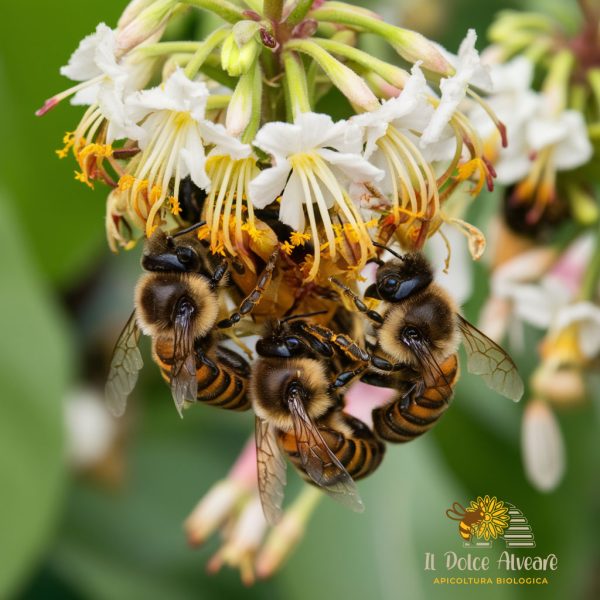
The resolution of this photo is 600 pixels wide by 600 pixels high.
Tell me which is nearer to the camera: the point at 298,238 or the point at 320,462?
the point at 298,238

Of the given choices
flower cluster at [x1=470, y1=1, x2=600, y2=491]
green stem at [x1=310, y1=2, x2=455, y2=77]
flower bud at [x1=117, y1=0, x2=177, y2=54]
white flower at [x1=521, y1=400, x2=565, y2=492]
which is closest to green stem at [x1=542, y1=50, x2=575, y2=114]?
flower cluster at [x1=470, y1=1, x2=600, y2=491]

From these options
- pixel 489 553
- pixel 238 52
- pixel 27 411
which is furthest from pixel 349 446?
pixel 27 411

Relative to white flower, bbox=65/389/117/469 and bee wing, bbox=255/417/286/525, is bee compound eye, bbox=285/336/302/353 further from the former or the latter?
white flower, bbox=65/389/117/469

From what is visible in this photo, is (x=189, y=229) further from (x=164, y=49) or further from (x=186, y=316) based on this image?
(x=164, y=49)

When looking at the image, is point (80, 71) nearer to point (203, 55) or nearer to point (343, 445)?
point (203, 55)

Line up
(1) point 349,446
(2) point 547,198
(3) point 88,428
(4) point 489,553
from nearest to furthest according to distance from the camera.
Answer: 1. (1) point 349,446
2. (2) point 547,198
3. (4) point 489,553
4. (3) point 88,428

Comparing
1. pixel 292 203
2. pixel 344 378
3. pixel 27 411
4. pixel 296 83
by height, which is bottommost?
pixel 27 411

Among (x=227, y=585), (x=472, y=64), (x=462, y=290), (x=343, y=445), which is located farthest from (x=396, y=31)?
(x=227, y=585)
